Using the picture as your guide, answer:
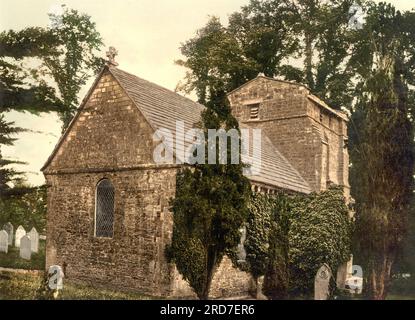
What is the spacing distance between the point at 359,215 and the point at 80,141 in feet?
37.4

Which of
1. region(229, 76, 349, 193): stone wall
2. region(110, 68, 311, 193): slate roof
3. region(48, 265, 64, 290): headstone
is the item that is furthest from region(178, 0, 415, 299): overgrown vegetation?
region(48, 265, 64, 290): headstone

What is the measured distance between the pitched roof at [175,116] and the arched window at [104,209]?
307cm

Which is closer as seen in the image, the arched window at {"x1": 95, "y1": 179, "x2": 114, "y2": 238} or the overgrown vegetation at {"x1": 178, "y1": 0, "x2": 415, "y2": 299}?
the arched window at {"x1": 95, "y1": 179, "x2": 114, "y2": 238}

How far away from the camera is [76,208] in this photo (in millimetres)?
18766

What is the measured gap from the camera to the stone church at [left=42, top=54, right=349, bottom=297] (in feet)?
53.7

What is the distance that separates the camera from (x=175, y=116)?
19.7 m

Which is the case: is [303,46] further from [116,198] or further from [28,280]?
[28,280]

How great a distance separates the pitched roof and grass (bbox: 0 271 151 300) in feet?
16.9

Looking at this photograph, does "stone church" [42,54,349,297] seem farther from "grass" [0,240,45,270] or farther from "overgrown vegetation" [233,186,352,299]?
"grass" [0,240,45,270]

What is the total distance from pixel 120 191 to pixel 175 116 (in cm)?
423

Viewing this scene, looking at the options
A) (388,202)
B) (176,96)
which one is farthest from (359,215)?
(176,96)

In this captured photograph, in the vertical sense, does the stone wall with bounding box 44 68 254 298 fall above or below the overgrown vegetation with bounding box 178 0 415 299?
below

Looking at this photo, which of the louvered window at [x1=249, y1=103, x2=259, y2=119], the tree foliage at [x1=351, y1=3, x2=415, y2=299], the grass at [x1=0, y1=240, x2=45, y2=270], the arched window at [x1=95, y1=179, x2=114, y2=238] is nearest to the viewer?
the tree foliage at [x1=351, y1=3, x2=415, y2=299]

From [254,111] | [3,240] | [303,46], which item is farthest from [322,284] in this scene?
[303,46]
